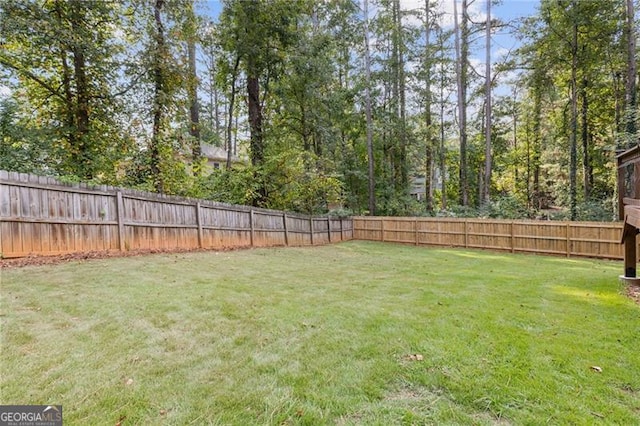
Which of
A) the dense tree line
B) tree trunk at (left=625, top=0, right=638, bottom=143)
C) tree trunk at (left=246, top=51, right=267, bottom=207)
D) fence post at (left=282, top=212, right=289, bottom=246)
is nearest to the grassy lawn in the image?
the dense tree line

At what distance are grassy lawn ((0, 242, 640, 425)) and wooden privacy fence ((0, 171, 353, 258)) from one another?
0.95m

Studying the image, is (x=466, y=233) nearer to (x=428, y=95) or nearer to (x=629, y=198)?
(x=629, y=198)

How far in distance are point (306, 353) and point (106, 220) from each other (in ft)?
18.0

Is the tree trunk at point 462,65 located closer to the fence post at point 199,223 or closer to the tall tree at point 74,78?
the fence post at point 199,223

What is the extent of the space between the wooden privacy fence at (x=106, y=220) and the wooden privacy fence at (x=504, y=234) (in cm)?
664

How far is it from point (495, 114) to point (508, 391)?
954 inches

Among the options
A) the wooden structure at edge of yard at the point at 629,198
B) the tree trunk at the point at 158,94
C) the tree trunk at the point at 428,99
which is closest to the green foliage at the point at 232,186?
the tree trunk at the point at 158,94

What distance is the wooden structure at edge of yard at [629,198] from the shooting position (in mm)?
4250

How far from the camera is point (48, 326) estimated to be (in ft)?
8.97

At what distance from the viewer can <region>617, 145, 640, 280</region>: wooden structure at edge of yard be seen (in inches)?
167

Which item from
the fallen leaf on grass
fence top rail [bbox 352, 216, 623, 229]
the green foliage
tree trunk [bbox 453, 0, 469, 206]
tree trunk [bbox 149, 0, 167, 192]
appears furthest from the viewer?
tree trunk [bbox 453, 0, 469, 206]

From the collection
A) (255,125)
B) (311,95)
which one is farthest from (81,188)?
(311,95)

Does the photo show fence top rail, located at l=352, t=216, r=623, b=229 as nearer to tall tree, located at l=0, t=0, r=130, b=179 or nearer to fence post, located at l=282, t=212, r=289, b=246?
fence post, located at l=282, t=212, r=289, b=246

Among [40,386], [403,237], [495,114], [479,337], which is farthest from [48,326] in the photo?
[495,114]
